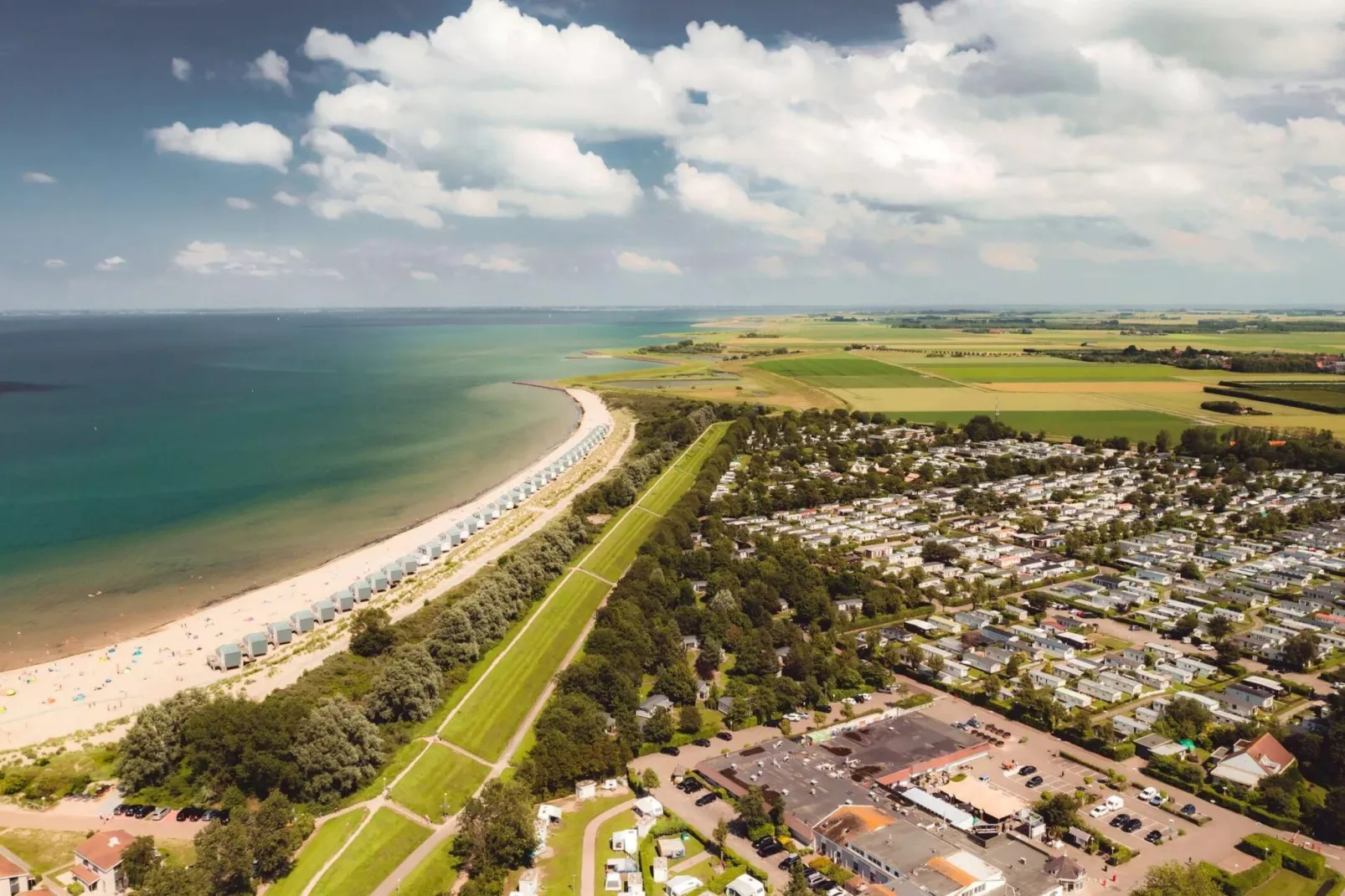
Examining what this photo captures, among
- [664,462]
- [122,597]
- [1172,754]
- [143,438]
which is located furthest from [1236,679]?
[143,438]

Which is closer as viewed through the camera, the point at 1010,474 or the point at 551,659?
the point at 551,659

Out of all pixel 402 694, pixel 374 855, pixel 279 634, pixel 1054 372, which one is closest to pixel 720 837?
pixel 374 855

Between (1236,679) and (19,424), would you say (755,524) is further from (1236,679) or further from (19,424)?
(19,424)

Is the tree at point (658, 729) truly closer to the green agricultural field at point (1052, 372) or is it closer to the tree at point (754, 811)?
the tree at point (754, 811)

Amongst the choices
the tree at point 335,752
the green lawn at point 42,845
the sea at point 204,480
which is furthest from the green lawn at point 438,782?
the sea at point 204,480

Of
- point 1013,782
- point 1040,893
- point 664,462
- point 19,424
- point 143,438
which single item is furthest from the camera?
point 19,424

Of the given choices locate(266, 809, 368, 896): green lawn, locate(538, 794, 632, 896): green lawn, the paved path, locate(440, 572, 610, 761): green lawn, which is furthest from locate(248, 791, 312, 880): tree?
the paved path

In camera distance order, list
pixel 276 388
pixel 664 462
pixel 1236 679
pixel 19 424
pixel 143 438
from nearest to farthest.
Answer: pixel 1236 679, pixel 664 462, pixel 143 438, pixel 19 424, pixel 276 388

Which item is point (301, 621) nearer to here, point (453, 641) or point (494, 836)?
point (453, 641)
